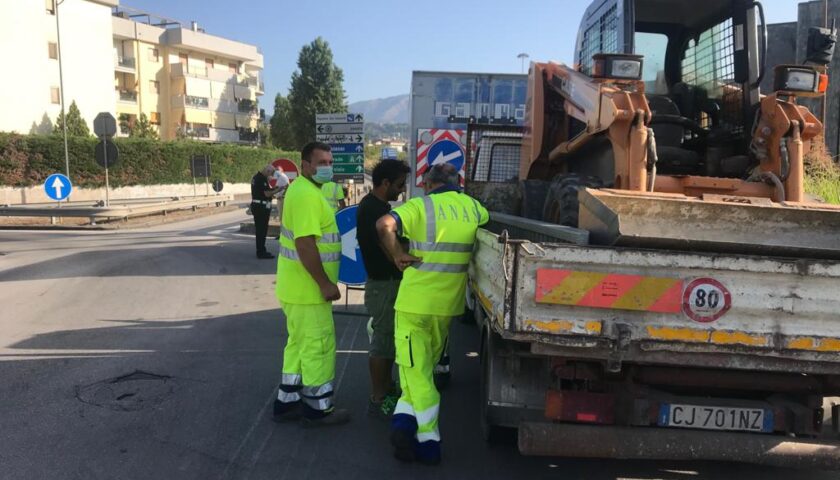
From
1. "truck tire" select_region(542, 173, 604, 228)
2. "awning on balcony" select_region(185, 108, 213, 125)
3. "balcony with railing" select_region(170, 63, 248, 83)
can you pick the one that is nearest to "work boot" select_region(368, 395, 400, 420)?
"truck tire" select_region(542, 173, 604, 228)

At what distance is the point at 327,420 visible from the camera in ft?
15.7

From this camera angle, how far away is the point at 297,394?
16.0ft

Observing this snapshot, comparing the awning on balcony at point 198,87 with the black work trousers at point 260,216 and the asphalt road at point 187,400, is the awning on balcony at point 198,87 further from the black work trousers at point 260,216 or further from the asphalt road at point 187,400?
the asphalt road at point 187,400

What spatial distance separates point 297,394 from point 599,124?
3153mm

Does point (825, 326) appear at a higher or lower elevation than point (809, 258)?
lower

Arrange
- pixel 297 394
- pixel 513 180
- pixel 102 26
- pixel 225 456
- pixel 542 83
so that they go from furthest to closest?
pixel 102 26 < pixel 513 180 < pixel 542 83 < pixel 297 394 < pixel 225 456

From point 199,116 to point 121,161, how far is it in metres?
31.5

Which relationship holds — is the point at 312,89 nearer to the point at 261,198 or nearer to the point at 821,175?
the point at 261,198

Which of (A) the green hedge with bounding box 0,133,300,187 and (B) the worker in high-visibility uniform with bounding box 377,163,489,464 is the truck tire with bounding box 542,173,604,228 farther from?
(A) the green hedge with bounding box 0,133,300,187

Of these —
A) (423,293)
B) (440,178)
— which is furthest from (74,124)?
(423,293)

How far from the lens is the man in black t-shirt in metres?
5.07

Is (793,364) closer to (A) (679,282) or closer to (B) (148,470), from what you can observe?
(A) (679,282)

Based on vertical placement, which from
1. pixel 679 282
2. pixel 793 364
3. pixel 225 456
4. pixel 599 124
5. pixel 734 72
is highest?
pixel 734 72

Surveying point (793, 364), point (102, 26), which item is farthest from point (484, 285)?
point (102, 26)
